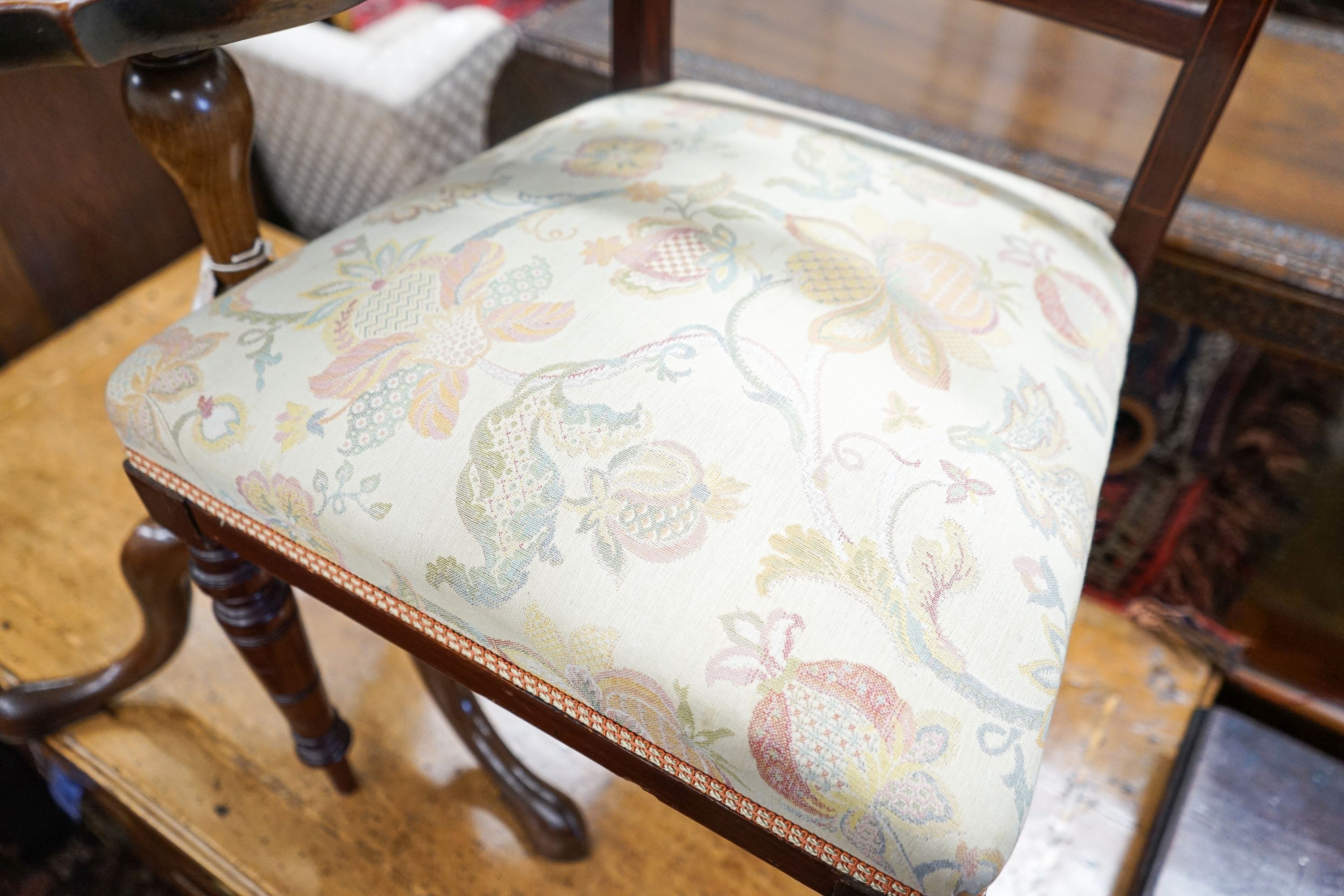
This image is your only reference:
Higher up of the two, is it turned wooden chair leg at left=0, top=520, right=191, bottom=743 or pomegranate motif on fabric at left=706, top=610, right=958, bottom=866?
pomegranate motif on fabric at left=706, top=610, right=958, bottom=866

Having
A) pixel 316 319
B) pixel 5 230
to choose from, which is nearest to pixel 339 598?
pixel 316 319

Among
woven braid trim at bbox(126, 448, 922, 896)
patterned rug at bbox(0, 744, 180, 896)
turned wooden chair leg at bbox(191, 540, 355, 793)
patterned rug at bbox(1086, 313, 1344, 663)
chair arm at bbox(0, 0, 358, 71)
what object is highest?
chair arm at bbox(0, 0, 358, 71)

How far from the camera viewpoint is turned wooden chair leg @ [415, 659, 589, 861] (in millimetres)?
648

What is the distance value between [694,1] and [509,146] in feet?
1.72

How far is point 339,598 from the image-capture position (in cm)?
45

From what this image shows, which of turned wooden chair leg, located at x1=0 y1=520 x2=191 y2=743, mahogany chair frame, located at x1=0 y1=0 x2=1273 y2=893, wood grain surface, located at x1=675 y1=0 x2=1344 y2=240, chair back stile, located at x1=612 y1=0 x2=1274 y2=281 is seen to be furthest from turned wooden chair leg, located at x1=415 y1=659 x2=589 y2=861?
wood grain surface, located at x1=675 y1=0 x2=1344 y2=240

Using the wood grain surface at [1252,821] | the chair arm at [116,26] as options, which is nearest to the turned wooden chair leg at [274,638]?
the chair arm at [116,26]

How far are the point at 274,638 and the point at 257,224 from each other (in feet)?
0.75

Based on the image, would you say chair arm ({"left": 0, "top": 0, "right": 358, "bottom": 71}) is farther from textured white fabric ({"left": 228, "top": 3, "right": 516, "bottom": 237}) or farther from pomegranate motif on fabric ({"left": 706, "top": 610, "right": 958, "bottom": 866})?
textured white fabric ({"left": 228, "top": 3, "right": 516, "bottom": 237})

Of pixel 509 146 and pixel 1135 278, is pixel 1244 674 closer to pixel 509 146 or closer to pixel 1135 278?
pixel 1135 278

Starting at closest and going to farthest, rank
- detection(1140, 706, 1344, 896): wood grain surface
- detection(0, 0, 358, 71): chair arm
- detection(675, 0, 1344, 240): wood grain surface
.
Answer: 1. detection(0, 0, 358, 71): chair arm
2. detection(1140, 706, 1344, 896): wood grain surface
3. detection(675, 0, 1344, 240): wood grain surface

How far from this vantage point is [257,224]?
51 cm

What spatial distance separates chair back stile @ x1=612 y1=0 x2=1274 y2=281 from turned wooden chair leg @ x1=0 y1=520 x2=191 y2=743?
0.63 meters

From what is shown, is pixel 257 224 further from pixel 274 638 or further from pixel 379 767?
pixel 379 767
